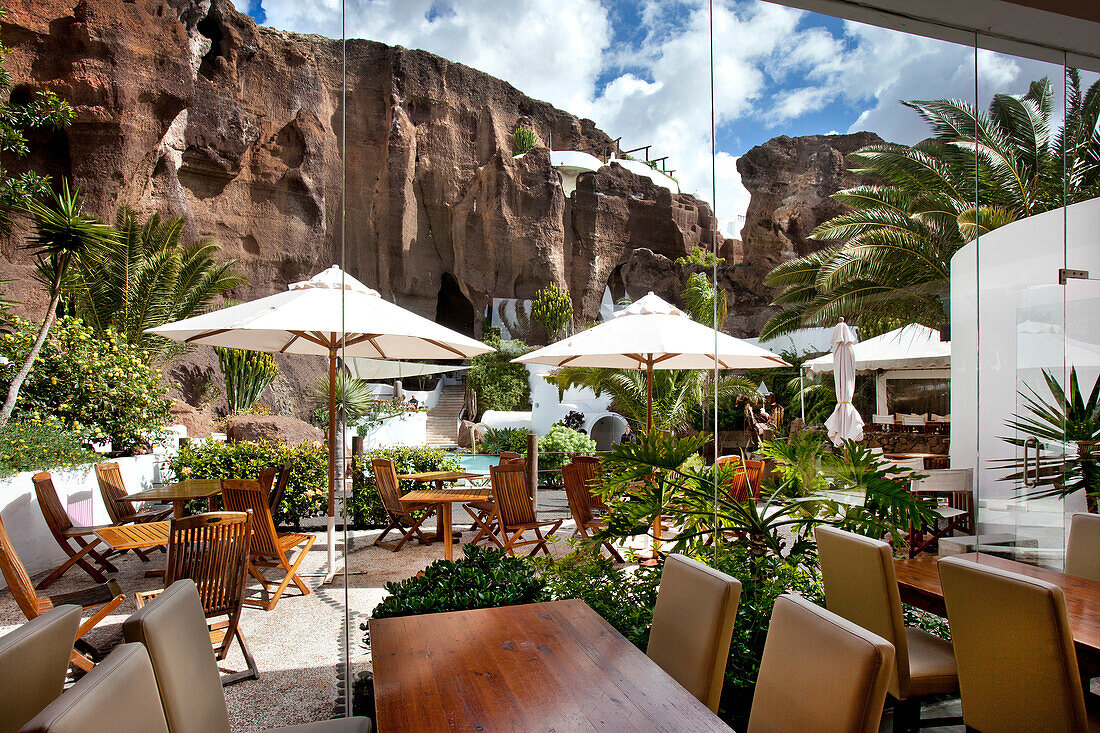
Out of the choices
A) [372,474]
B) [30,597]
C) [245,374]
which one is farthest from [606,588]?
[30,597]

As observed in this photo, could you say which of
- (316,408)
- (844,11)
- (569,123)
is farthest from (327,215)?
(844,11)

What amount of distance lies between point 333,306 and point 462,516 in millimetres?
1471

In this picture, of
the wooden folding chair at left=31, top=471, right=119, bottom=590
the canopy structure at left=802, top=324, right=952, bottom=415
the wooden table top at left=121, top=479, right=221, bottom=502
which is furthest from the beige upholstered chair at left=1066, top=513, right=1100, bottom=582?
the wooden folding chair at left=31, top=471, right=119, bottom=590

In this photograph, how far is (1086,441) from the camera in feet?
13.4

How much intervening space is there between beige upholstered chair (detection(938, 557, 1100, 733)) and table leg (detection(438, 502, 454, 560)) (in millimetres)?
2316

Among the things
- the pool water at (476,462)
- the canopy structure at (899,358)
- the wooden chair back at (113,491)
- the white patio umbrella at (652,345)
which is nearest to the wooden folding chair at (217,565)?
the pool water at (476,462)

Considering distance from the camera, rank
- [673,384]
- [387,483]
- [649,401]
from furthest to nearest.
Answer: [673,384], [649,401], [387,483]

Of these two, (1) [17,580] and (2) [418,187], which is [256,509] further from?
(2) [418,187]

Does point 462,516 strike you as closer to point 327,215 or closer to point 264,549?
point 264,549

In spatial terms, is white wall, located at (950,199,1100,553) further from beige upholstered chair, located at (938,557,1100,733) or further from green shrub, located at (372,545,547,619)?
green shrub, located at (372,545,547,619)

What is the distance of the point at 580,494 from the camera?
12.2ft

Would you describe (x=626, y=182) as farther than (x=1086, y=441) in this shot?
No

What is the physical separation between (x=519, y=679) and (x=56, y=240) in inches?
166

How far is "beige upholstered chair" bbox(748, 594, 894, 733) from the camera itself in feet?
4.19
